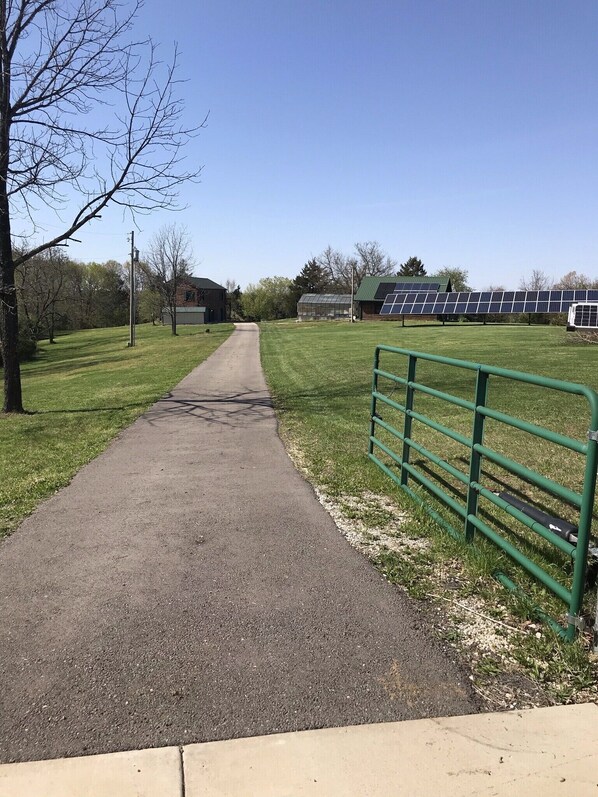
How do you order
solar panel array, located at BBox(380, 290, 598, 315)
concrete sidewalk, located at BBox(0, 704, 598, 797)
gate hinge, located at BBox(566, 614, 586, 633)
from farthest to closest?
1. solar panel array, located at BBox(380, 290, 598, 315)
2. gate hinge, located at BBox(566, 614, 586, 633)
3. concrete sidewalk, located at BBox(0, 704, 598, 797)

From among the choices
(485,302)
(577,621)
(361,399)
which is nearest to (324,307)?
(485,302)

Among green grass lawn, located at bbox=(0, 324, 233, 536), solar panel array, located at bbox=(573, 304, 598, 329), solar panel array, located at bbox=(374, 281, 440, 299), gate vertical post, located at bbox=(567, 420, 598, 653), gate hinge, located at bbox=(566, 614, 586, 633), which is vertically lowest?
green grass lawn, located at bbox=(0, 324, 233, 536)

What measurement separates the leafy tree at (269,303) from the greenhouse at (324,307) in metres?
20.1

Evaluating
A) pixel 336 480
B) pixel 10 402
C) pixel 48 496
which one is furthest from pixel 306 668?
A: pixel 10 402

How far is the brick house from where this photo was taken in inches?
3088

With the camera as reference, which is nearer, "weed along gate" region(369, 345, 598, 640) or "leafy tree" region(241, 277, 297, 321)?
"weed along gate" region(369, 345, 598, 640)

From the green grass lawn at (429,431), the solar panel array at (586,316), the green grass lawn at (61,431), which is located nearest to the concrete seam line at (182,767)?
the green grass lawn at (429,431)

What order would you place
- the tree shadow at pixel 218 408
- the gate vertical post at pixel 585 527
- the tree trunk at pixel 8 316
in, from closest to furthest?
the gate vertical post at pixel 585 527 < the tree shadow at pixel 218 408 < the tree trunk at pixel 8 316

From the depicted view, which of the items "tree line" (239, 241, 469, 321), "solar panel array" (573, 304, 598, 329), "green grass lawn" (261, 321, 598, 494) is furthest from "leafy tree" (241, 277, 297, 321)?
"green grass lawn" (261, 321, 598, 494)

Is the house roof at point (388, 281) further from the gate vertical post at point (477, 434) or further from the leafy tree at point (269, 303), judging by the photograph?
the gate vertical post at point (477, 434)

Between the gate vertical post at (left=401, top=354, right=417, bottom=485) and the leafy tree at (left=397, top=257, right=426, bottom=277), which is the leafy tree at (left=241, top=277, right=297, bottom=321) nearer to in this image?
the leafy tree at (left=397, top=257, right=426, bottom=277)

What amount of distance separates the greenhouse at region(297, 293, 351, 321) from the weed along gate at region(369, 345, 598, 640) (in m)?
63.2

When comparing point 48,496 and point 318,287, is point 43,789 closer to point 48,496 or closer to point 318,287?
point 48,496

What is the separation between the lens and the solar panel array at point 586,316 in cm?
2992
